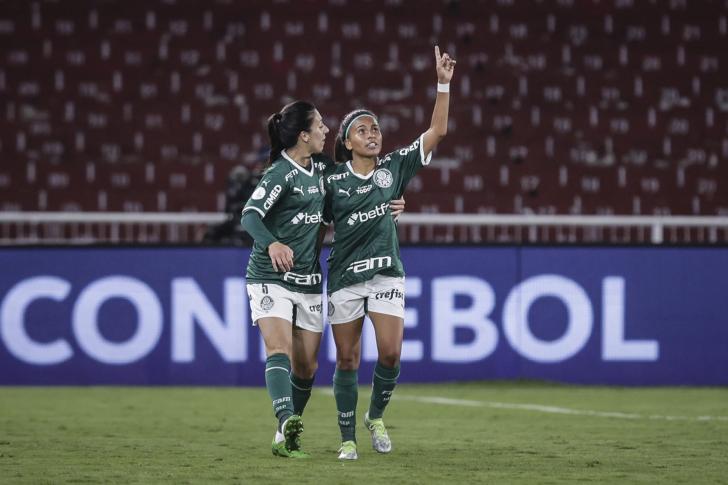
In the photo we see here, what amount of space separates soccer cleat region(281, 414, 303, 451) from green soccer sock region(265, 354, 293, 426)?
8 centimetres

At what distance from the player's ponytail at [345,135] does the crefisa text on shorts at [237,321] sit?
211 inches

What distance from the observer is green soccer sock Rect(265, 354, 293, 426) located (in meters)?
6.19

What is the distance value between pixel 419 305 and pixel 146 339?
8.63 ft

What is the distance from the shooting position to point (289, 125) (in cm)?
652

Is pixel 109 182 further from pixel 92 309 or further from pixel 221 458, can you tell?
pixel 221 458

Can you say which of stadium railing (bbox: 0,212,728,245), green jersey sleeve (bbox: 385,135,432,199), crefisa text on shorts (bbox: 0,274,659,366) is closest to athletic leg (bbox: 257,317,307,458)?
green jersey sleeve (bbox: 385,135,432,199)

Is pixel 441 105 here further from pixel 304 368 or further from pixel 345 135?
pixel 304 368

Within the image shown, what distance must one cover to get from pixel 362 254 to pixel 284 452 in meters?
1.09

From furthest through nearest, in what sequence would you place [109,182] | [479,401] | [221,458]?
[109,182], [479,401], [221,458]

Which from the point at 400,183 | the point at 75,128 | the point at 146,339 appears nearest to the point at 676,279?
the point at 146,339

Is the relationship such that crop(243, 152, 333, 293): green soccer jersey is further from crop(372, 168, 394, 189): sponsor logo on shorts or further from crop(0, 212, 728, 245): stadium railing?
crop(0, 212, 728, 245): stadium railing

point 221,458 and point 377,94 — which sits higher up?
point 377,94

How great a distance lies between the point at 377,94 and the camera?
1727 centimetres

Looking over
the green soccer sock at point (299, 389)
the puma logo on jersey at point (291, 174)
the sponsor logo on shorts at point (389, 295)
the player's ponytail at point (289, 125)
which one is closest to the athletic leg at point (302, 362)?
the green soccer sock at point (299, 389)
